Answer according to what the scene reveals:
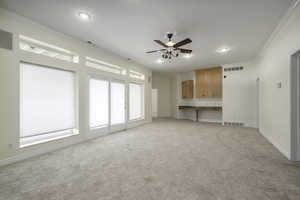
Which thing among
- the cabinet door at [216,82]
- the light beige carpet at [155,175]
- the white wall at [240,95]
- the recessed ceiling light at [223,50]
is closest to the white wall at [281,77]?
the light beige carpet at [155,175]

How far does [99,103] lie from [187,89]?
566cm

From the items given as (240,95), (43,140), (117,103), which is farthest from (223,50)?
(43,140)

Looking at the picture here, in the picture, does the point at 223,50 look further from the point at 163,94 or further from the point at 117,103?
the point at 163,94

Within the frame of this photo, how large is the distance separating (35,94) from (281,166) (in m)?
Answer: 5.34

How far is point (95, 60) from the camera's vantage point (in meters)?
4.66

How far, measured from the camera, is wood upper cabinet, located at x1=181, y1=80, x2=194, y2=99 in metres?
8.43

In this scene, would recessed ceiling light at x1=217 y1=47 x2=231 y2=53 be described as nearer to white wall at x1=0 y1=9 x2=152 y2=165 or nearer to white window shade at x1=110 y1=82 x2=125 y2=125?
white window shade at x1=110 y1=82 x2=125 y2=125

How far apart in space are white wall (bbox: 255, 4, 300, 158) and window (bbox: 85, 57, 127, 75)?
4.98m

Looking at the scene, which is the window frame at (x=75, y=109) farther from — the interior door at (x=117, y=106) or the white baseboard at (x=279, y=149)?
the white baseboard at (x=279, y=149)

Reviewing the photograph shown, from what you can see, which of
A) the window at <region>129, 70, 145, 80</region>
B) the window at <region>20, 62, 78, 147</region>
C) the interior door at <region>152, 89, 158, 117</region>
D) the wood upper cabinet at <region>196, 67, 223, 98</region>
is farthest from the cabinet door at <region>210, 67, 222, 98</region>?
the window at <region>20, 62, 78, 147</region>

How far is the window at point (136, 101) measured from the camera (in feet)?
21.2

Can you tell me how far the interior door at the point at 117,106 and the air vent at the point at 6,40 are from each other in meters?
2.92

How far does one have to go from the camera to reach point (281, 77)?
3236 millimetres

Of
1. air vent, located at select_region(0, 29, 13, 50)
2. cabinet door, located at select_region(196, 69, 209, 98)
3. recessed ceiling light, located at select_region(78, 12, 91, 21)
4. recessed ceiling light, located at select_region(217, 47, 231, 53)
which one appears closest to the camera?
air vent, located at select_region(0, 29, 13, 50)
